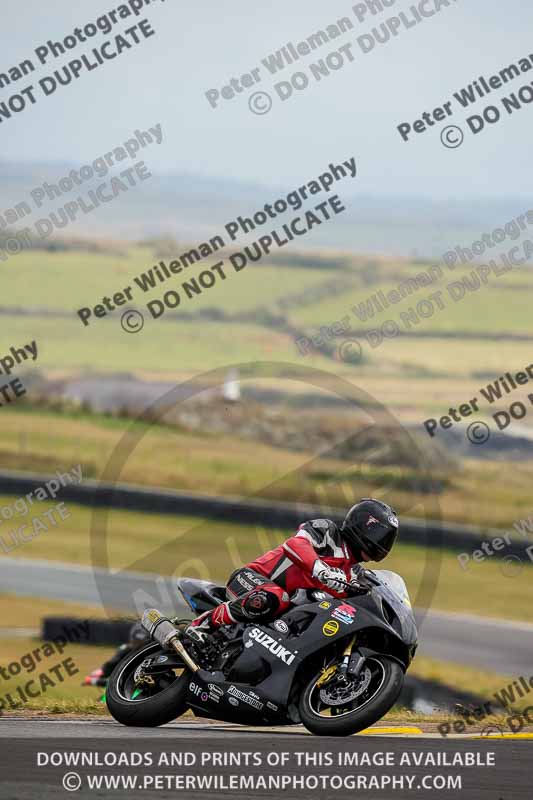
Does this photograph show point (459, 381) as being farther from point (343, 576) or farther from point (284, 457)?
point (343, 576)

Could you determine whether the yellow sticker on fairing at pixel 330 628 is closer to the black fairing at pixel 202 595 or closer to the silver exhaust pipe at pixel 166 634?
the silver exhaust pipe at pixel 166 634

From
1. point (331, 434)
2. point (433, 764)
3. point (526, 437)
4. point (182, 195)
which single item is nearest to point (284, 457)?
point (331, 434)

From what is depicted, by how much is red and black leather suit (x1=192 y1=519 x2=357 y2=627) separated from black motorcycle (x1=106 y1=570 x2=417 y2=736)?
8 cm

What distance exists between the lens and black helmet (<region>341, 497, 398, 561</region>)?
894cm

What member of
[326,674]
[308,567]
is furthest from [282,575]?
[326,674]

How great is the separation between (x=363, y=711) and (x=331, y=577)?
1007 mm

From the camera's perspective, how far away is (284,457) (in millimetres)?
45125

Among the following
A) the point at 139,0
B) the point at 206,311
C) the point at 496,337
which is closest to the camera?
the point at 139,0

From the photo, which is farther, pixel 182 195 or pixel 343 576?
pixel 182 195

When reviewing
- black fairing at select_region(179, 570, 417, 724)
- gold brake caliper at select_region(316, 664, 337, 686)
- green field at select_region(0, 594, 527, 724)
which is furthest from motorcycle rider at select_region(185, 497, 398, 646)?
green field at select_region(0, 594, 527, 724)

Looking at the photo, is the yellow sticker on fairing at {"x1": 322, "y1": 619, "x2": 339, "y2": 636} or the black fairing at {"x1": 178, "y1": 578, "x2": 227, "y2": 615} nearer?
the yellow sticker on fairing at {"x1": 322, "y1": 619, "x2": 339, "y2": 636}

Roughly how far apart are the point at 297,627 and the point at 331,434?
41933mm

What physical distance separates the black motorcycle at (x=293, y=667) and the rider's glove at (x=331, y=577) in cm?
11

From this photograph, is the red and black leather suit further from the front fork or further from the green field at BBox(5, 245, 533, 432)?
the green field at BBox(5, 245, 533, 432)
